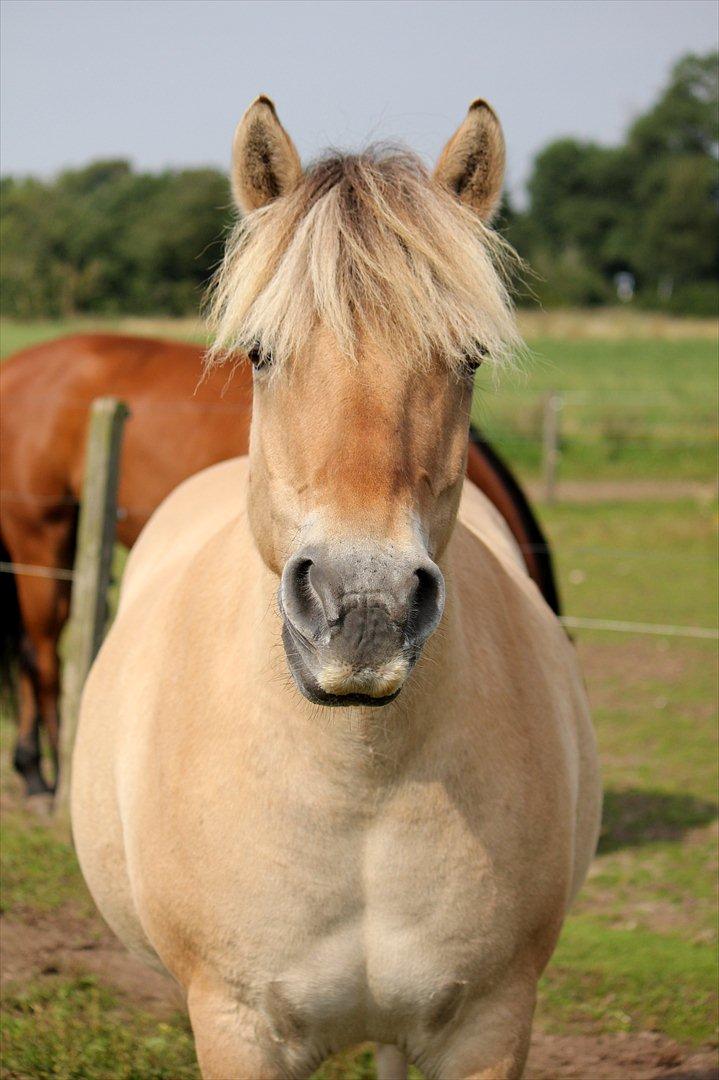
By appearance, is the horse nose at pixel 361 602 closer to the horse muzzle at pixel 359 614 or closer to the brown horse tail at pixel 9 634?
the horse muzzle at pixel 359 614

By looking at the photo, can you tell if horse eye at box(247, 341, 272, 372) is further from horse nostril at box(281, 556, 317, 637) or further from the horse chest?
the horse chest

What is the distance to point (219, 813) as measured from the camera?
209 centimetres

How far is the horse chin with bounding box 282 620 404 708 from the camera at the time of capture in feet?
5.40

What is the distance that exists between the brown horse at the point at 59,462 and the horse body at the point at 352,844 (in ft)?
10.1

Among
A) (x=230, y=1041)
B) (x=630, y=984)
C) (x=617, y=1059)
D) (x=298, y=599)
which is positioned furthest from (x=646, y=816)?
(x=298, y=599)

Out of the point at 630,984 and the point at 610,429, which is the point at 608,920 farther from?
the point at 610,429

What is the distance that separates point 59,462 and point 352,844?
3957 mm

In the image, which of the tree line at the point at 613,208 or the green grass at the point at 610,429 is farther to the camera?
the tree line at the point at 613,208

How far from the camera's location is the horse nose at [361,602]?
157 centimetres

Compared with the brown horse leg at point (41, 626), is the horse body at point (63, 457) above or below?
above

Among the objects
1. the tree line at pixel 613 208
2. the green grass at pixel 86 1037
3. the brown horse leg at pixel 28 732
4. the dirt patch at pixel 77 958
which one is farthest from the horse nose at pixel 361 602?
the tree line at pixel 613 208

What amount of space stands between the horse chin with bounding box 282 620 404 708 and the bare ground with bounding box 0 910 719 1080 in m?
1.95

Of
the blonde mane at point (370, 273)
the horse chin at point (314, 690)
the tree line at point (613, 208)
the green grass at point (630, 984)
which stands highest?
the blonde mane at point (370, 273)

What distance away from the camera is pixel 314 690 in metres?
1.66
